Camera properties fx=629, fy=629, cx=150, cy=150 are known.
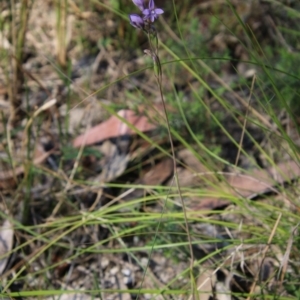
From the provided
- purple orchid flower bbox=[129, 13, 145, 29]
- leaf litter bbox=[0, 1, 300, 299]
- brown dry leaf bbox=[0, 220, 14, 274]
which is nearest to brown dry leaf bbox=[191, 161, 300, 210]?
leaf litter bbox=[0, 1, 300, 299]

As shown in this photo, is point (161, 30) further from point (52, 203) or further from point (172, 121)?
point (52, 203)

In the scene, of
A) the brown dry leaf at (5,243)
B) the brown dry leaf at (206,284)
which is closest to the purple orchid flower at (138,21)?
the brown dry leaf at (206,284)

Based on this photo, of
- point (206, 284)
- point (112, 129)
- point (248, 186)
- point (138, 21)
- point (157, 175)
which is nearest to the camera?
point (138, 21)

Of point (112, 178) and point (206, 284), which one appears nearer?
point (206, 284)

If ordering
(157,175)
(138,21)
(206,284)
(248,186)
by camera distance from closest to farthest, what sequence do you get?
(138,21) < (206,284) < (248,186) < (157,175)

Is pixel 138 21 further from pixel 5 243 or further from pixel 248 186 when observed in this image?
pixel 5 243

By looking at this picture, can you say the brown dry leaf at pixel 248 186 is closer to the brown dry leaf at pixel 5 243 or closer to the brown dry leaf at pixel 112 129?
the brown dry leaf at pixel 112 129

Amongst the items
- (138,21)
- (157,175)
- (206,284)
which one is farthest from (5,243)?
(138,21)

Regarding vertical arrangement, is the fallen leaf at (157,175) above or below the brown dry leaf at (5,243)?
above

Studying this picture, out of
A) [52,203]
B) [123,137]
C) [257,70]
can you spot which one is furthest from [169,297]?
[257,70]

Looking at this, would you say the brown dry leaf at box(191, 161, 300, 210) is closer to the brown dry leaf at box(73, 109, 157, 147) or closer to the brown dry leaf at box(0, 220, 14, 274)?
the brown dry leaf at box(73, 109, 157, 147)
